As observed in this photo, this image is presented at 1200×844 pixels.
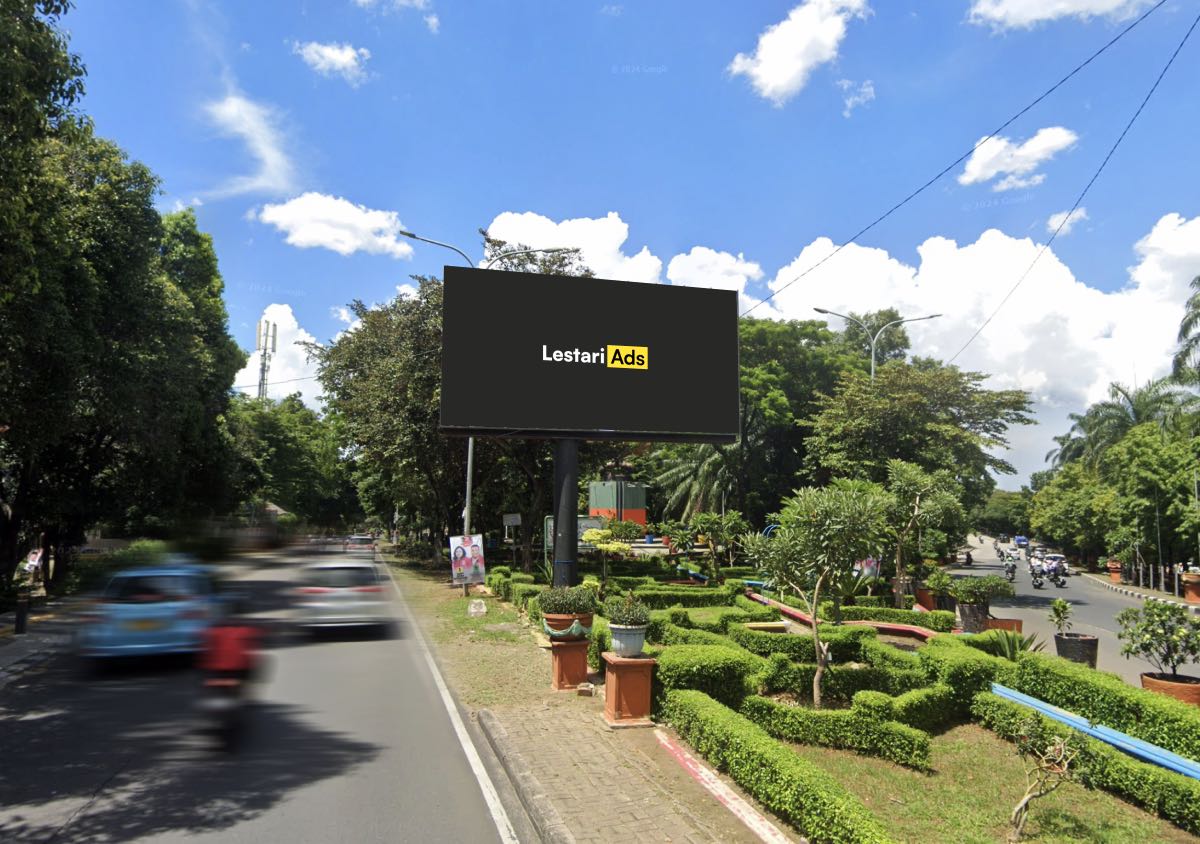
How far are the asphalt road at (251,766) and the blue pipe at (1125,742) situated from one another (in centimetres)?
594

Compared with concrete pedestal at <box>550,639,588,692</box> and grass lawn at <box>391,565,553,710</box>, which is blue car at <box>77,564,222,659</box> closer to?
grass lawn at <box>391,565,553,710</box>

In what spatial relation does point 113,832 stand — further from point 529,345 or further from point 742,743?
point 529,345

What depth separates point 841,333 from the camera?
55812 mm

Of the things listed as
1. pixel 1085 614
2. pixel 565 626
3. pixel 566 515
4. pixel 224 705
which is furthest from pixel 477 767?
pixel 1085 614

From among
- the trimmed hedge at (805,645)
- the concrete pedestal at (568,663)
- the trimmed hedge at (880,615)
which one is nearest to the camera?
the concrete pedestal at (568,663)

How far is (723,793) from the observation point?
6480 mm

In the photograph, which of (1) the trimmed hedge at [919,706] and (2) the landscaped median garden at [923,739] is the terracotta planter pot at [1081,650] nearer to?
(2) the landscaped median garden at [923,739]

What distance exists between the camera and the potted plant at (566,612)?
10.7 metres

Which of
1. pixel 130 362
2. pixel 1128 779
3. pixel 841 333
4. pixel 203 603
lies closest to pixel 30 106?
pixel 203 603

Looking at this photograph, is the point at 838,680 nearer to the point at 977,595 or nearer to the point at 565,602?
the point at 565,602

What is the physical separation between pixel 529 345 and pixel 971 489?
107 feet

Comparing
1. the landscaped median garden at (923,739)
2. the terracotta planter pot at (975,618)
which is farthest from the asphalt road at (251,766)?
the terracotta planter pot at (975,618)

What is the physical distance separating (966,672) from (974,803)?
3391 mm

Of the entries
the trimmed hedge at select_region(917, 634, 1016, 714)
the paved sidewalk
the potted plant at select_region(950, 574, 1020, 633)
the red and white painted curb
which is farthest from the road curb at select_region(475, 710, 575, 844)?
the potted plant at select_region(950, 574, 1020, 633)
